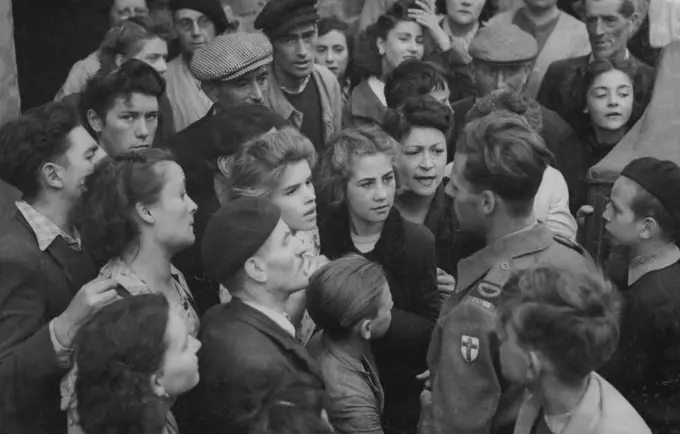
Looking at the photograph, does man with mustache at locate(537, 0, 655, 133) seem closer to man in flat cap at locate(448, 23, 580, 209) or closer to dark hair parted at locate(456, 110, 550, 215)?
man in flat cap at locate(448, 23, 580, 209)

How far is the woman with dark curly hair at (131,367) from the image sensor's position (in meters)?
2.89

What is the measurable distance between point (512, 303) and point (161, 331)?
36.0 inches

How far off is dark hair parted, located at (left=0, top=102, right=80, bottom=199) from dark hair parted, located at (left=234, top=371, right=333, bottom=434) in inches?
50.6

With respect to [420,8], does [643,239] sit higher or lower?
higher

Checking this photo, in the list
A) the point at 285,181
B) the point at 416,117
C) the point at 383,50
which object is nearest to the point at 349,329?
the point at 285,181

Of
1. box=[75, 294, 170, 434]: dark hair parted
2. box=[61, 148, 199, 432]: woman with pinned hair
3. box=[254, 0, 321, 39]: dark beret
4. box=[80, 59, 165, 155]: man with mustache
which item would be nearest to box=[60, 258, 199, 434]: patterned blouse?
box=[61, 148, 199, 432]: woman with pinned hair

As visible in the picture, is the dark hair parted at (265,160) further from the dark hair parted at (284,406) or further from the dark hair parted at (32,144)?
the dark hair parted at (284,406)

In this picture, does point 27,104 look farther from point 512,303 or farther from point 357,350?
point 512,303

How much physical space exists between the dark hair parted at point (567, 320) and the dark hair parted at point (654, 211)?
1.10 meters

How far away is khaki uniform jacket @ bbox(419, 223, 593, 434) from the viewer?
3.22 metres

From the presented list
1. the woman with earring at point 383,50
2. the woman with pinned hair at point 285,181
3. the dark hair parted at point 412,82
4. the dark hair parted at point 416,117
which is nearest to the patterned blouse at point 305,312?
the woman with pinned hair at point 285,181

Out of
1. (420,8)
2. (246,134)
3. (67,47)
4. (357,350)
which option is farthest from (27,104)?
(357,350)

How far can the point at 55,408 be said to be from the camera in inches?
134

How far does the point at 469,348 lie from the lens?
321 centimetres
